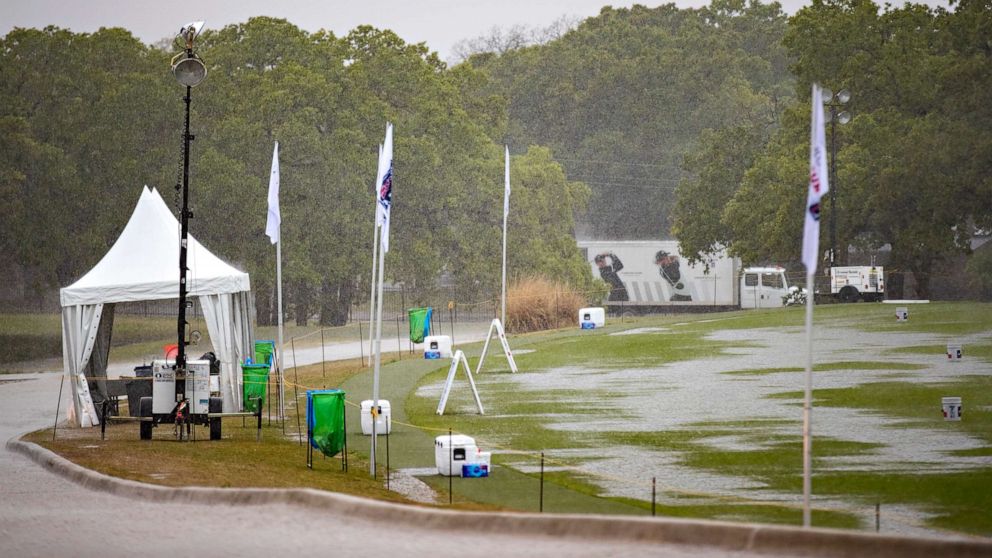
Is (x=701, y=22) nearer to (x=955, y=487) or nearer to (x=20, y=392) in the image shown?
(x=20, y=392)

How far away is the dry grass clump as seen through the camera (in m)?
52.8

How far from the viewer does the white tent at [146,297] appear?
85.1 ft

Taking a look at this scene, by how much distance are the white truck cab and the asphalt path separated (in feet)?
170

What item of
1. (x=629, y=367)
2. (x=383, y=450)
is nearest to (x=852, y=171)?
(x=629, y=367)

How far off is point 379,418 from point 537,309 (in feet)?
104

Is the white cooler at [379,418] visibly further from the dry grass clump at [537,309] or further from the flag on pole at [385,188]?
the dry grass clump at [537,309]

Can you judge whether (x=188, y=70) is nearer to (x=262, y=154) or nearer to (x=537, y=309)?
(x=537, y=309)

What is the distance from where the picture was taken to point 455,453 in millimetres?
17141

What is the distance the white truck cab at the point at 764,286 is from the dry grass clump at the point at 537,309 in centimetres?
1369

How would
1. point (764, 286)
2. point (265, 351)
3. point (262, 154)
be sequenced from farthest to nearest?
1. point (764, 286)
2. point (262, 154)
3. point (265, 351)

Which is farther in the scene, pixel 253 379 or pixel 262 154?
pixel 262 154

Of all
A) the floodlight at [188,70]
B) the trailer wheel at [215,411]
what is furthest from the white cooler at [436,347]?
the floodlight at [188,70]

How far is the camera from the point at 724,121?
101m

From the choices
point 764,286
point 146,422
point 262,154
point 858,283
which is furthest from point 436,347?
point 764,286
